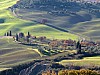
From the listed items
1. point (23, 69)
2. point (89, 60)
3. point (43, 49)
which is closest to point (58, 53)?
point (43, 49)

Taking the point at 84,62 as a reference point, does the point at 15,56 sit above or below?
below

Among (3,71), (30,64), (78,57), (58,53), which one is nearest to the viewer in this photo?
(3,71)

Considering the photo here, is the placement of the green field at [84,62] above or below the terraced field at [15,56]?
above

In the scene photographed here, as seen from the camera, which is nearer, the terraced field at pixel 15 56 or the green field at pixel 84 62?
the green field at pixel 84 62

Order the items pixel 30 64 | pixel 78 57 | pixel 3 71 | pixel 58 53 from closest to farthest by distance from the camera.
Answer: pixel 3 71, pixel 30 64, pixel 78 57, pixel 58 53

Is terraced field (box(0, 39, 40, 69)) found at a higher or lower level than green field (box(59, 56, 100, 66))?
lower

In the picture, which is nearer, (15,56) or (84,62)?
(84,62)

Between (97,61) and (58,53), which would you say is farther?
(58,53)

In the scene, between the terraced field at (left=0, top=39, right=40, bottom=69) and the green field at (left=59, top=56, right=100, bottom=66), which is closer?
the green field at (left=59, top=56, right=100, bottom=66)

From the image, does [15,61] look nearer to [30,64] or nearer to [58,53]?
[30,64]
